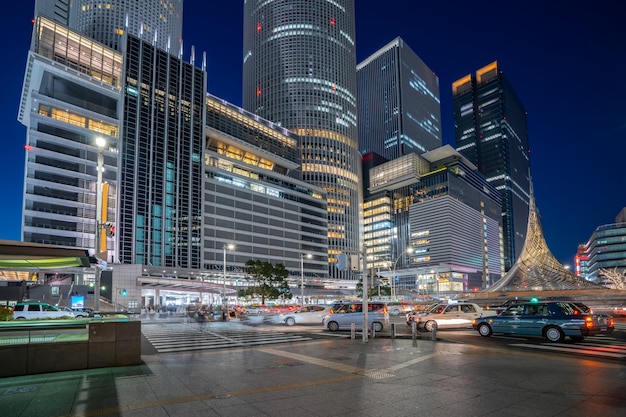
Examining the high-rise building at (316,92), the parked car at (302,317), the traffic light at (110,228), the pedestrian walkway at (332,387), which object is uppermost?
the high-rise building at (316,92)

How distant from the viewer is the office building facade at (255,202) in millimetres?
119750

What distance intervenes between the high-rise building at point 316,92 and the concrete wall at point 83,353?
157 meters

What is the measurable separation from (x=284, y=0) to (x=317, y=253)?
108 m

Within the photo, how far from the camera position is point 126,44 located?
10350 cm

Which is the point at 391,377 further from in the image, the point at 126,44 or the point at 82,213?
the point at 126,44

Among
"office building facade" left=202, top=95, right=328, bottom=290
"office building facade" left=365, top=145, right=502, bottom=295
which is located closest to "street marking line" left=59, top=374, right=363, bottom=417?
"office building facade" left=202, top=95, right=328, bottom=290

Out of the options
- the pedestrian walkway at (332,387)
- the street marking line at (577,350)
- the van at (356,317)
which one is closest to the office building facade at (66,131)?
the van at (356,317)

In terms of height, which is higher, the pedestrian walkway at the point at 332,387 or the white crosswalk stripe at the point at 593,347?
the pedestrian walkway at the point at 332,387

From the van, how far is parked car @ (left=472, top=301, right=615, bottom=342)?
665 centimetres

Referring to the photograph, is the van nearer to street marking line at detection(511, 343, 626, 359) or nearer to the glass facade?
street marking line at detection(511, 343, 626, 359)

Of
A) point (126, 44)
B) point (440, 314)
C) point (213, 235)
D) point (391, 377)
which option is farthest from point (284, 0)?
point (391, 377)

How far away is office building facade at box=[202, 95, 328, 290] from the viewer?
393 feet

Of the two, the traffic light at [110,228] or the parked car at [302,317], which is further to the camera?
the parked car at [302,317]

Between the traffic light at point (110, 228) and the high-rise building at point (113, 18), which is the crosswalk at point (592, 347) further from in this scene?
the high-rise building at point (113, 18)
